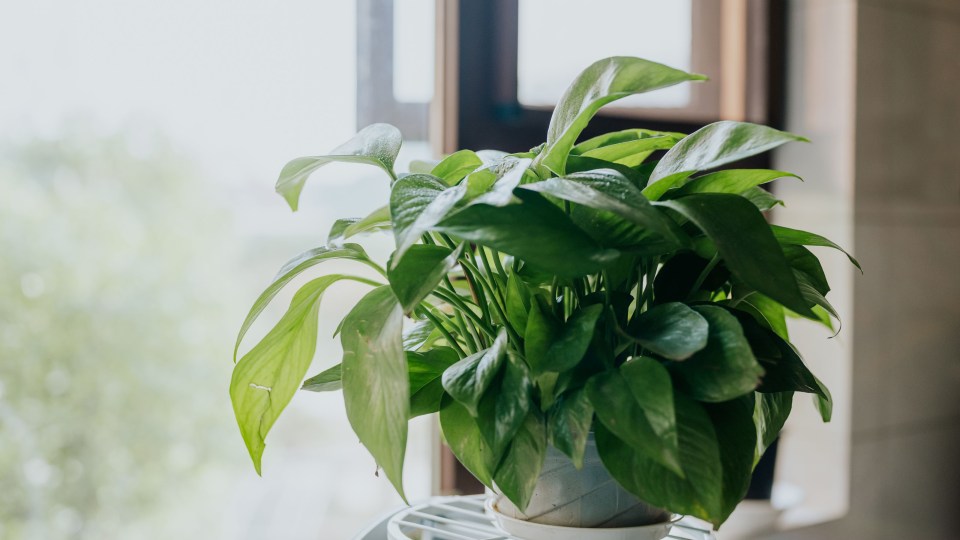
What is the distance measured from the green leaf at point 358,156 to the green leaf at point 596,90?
121mm

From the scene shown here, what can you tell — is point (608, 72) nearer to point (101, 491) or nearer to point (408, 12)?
point (408, 12)

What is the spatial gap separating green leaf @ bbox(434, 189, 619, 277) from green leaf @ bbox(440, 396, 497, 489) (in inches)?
5.4

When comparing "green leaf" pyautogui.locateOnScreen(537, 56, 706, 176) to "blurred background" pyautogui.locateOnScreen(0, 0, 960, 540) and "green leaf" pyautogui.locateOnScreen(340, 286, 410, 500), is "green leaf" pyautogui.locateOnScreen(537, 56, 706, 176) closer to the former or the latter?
"green leaf" pyautogui.locateOnScreen(340, 286, 410, 500)

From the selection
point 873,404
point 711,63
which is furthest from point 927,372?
point 711,63

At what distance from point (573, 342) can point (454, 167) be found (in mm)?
200

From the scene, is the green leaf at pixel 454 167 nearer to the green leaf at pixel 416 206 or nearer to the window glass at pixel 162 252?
the green leaf at pixel 416 206

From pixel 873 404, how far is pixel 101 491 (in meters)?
1.34

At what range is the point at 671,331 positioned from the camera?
48 cm

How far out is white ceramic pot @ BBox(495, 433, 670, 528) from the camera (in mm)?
553

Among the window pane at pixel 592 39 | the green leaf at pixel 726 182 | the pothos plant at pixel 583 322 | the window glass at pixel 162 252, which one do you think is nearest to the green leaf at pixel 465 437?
the pothos plant at pixel 583 322

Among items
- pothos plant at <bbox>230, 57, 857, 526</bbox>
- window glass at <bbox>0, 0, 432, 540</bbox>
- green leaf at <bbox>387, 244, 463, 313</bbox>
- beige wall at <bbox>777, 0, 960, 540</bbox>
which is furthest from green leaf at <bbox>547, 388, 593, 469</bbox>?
beige wall at <bbox>777, 0, 960, 540</bbox>

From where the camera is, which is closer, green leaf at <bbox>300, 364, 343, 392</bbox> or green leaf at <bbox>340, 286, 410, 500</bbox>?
green leaf at <bbox>340, 286, 410, 500</bbox>

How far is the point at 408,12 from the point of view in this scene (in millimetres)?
1194

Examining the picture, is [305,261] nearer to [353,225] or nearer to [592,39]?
[353,225]
